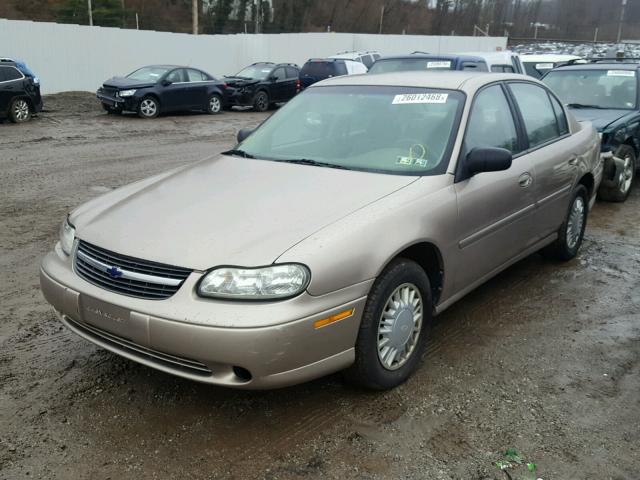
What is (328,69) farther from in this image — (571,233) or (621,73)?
(571,233)

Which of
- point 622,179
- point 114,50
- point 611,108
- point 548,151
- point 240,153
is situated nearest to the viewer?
point 240,153

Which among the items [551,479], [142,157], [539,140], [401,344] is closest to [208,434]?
[401,344]

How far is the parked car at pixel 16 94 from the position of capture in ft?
44.4

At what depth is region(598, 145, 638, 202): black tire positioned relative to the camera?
301 inches

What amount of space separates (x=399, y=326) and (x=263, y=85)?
57.3 feet

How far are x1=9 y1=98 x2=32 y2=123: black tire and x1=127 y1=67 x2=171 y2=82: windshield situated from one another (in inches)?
132

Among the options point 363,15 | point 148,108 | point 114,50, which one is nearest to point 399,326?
point 148,108

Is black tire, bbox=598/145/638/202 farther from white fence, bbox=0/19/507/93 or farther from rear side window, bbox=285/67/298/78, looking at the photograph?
white fence, bbox=0/19/507/93

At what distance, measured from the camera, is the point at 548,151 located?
4758mm

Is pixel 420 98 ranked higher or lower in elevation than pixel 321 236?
higher

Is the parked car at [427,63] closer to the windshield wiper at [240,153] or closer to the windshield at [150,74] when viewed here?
the windshield wiper at [240,153]

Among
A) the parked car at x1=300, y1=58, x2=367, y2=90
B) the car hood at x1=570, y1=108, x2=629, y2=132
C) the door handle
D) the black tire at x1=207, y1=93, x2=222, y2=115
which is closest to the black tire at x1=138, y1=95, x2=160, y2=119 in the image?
the black tire at x1=207, y1=93, x2=222, y2=115

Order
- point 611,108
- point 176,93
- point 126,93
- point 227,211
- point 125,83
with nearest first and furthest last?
point 227,211 < point 611,108 < point 126,93 < point 125,83 < point 176,93

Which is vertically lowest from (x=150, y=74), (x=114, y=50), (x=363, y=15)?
(x=150, y=74)
